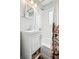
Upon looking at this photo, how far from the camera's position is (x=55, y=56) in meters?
1.99

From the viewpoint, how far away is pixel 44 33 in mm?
4652
